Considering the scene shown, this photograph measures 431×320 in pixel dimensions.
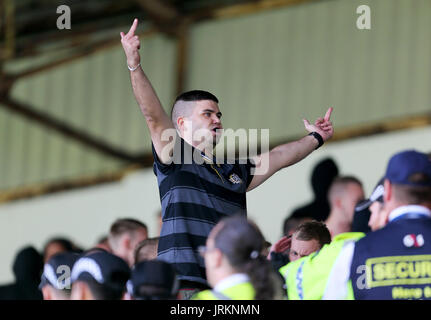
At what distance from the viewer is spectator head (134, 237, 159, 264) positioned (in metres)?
5.75

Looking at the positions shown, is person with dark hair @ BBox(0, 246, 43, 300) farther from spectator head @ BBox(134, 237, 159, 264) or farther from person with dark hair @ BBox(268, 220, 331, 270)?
person with dark hair @ BBox(268, 220, 331, 270)

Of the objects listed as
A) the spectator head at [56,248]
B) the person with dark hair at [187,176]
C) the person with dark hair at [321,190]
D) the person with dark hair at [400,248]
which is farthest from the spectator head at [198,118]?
the spectator head at [56,248]

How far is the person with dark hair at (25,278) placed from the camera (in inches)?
276

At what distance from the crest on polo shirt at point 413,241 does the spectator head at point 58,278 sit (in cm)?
176

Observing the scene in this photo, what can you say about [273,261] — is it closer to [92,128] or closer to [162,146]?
[162,146]

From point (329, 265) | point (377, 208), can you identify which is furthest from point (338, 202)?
point (329, 265)

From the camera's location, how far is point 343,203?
23.4 feet

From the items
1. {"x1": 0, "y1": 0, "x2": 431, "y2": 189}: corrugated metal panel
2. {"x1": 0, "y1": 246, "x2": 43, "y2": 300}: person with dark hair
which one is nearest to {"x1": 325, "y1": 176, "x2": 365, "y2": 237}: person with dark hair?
{"x1": 0, "y1": 246, "x2": 43, "y2": 300}: person with dark hair

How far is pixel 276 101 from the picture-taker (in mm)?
12328

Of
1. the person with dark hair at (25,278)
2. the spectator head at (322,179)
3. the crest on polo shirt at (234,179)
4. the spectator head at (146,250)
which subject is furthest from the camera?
the spectator head at (322,179)

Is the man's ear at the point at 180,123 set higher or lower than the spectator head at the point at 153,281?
higher

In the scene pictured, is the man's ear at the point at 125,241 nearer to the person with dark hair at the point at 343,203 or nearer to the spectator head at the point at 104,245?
the spectator head at the point at 104,245

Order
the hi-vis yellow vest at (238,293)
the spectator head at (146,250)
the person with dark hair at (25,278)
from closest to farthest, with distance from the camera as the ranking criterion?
the hi-vis yellow vest at (238,293) < the spectator head at (146,250) < the person with dark hair at (25,278)
